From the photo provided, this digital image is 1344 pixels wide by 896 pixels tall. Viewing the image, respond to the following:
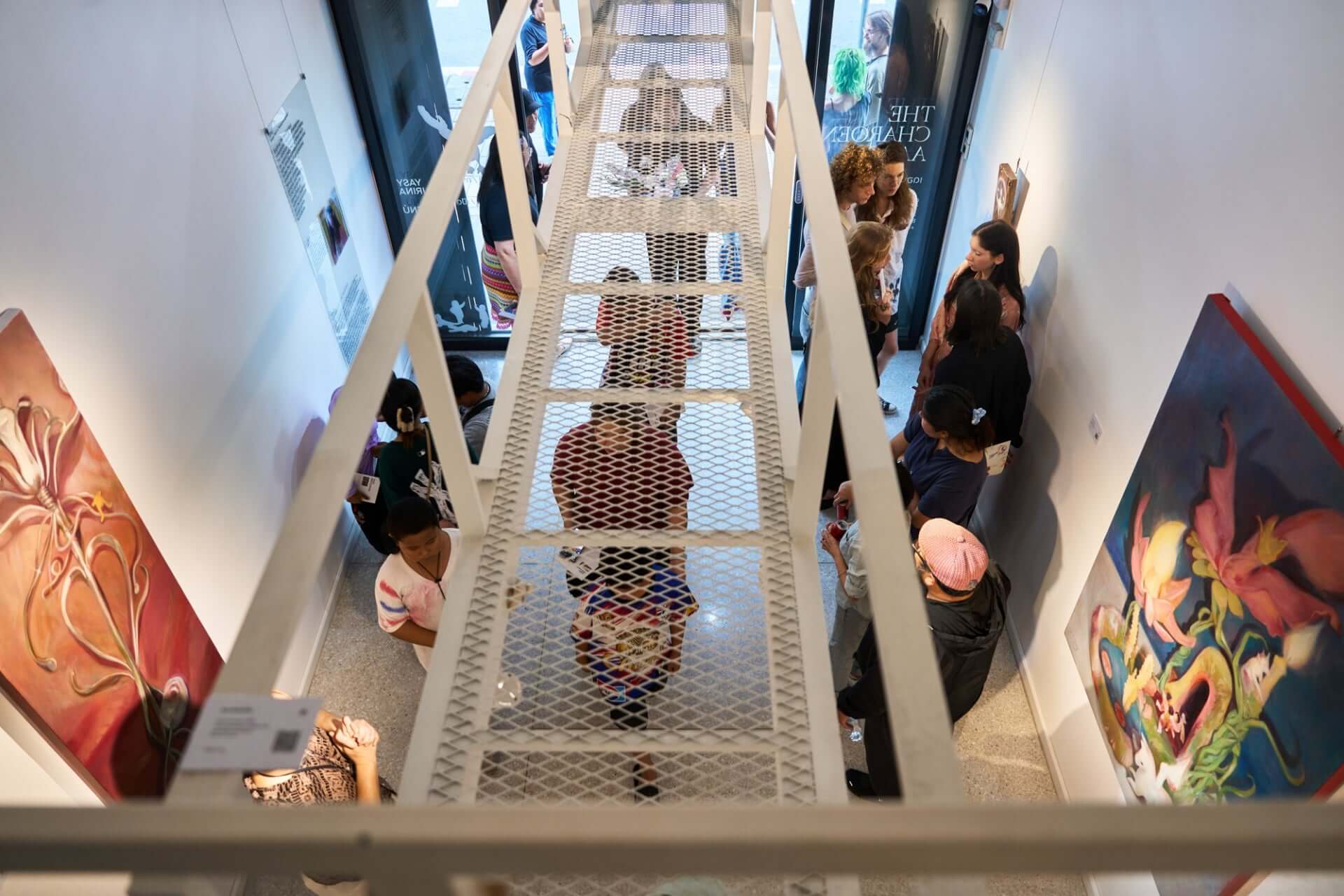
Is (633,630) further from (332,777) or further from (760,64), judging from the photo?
(760,64)

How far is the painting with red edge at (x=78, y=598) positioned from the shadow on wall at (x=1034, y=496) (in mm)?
3451

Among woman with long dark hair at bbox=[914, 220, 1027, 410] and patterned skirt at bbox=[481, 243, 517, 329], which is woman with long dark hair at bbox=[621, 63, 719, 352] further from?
patterned skirt at bbox=[481, 243, 517, 329]

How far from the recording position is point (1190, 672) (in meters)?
2.58

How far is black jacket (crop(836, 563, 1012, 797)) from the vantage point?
119 inches

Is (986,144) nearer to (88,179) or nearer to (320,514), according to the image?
(88,179)

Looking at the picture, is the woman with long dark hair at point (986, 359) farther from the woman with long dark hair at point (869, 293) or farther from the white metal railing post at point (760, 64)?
the white metal railing post at point (760, 64)

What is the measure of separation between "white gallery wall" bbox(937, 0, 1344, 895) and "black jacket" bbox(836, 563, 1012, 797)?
1.85 ft

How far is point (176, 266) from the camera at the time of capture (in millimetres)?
3164

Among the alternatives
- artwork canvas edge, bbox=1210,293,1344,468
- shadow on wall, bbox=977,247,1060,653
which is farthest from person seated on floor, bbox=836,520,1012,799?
artwork canvas edge, bbox=1210,293,1344,468

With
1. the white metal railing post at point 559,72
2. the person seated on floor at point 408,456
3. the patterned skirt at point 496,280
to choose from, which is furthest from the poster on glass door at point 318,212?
the white metal railing post at point 559,72

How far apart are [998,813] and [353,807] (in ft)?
1.66

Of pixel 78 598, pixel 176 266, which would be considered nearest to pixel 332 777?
pixel 78 598

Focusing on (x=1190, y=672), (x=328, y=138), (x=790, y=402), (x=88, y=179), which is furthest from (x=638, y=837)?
(x=328, y=138)

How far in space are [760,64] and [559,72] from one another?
0.62 m
